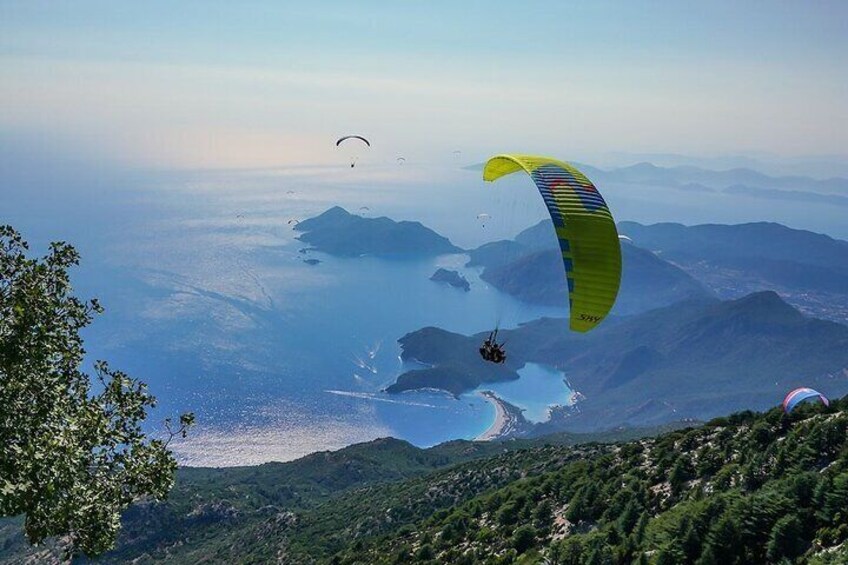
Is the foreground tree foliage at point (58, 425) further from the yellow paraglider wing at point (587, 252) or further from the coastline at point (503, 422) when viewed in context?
the coastline at point (503, 422)

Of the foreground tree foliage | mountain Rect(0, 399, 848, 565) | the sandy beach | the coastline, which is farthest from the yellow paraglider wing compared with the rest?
the sandy beach

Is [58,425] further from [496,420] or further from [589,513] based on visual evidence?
[496,420]

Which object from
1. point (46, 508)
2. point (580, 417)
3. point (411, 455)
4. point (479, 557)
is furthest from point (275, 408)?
point (46, 508)

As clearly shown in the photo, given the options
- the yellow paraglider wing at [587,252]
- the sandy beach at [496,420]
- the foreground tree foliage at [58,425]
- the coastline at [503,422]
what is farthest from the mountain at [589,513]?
the coastline at [503,422]

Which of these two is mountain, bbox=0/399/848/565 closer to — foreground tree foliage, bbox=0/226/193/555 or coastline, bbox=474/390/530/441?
foreground tree foliage, bbox=0/226/193/555

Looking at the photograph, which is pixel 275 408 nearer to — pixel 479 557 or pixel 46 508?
pixel 479 557

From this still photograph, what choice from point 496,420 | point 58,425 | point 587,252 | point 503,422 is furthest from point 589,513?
point 496,420
